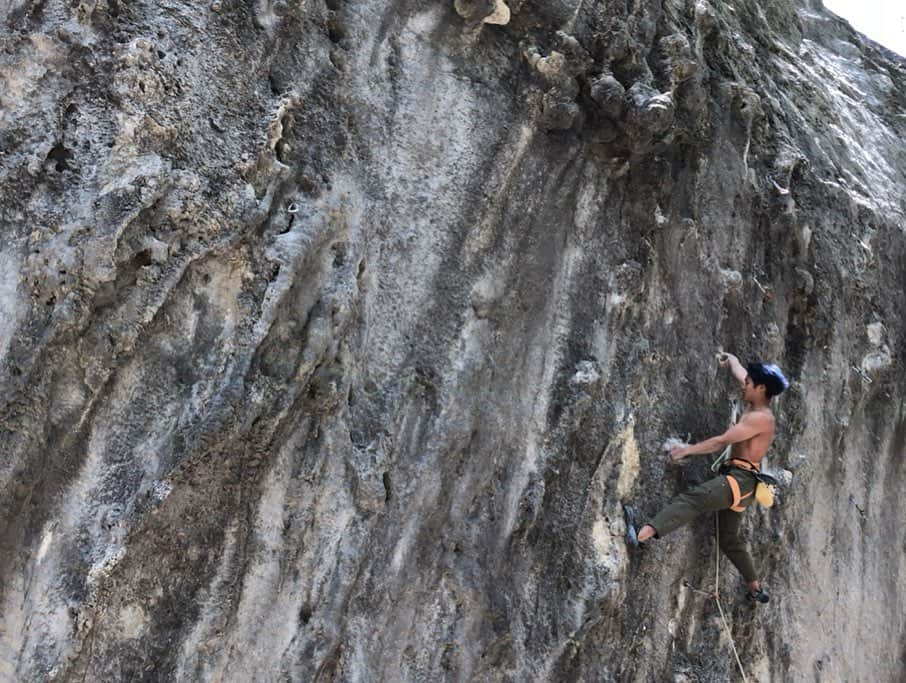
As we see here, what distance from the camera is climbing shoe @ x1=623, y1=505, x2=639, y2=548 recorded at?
553cm

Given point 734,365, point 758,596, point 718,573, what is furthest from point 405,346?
point 758,596

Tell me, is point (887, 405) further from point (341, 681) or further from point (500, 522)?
point (341, 681)

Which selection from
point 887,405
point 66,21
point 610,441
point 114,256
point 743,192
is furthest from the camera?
point 887,405

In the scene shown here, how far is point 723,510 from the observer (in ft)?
19.4

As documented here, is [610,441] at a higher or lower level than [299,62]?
lower

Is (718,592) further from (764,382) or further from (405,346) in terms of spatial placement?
(405,346)

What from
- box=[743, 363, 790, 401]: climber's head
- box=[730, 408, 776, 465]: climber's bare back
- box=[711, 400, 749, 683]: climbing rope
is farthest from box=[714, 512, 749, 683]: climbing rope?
box=[743, 363, 790, 401]: climber's head

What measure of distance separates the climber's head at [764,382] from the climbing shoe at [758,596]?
44.6 inches

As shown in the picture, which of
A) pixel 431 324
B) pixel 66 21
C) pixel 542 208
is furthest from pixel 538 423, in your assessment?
pixel 66 21

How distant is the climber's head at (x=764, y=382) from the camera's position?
5777mm

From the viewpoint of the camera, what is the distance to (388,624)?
191 inches

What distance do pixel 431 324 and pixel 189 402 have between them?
1385 millimetres

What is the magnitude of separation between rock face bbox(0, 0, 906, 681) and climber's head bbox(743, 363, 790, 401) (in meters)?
0.35

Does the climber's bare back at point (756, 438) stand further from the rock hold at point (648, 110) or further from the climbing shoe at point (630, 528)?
the rock hold at point (648, 110)
